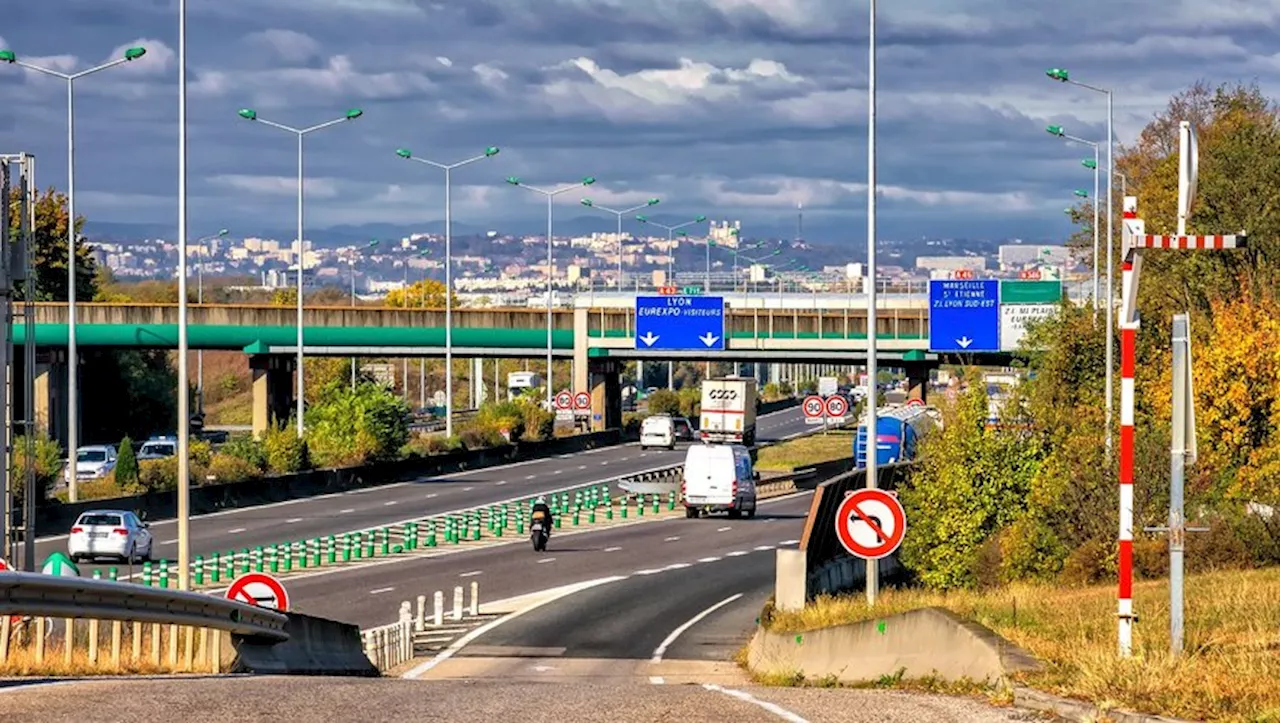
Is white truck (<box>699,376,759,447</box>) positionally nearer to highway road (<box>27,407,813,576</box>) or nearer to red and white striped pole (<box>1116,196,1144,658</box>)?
highway road (<box>27,407,813,576</box>)

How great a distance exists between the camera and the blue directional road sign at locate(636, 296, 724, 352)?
89.4 metres

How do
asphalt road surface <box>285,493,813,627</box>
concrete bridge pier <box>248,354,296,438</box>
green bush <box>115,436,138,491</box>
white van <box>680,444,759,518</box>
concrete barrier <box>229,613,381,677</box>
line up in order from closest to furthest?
concrete barrier <box>229,613,381,677</box> → asphalt road surface <box>285,493,813,627</box> → green bush <box>115,436,138,491</box> → white van <box>680,444,759,518</box> → concrete bridge pier <box>248,354,296,438</box>

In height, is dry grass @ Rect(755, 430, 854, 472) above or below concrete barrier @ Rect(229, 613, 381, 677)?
below

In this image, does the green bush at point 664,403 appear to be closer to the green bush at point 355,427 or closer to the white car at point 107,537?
the green bush at point 355,427

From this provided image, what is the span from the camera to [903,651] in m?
20.1

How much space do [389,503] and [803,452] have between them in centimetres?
3242

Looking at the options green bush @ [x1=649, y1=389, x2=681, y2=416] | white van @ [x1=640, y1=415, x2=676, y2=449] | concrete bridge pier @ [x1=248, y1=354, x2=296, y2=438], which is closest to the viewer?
concrete bridge pier @ [x1=248, y1=354, x2=296, y2=438]

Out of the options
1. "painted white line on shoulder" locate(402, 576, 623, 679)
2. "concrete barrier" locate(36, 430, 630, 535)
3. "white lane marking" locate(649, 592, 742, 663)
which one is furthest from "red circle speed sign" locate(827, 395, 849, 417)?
"white lane marking" locate(649, 592, 742, 663)

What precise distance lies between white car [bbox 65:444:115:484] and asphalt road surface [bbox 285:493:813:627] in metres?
20.6

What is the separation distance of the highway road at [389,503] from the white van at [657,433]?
645mm

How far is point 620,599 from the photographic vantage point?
4300cm

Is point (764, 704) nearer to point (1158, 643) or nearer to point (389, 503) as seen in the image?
point (1158, 643)

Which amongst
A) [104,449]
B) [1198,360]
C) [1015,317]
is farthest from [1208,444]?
[104,449]

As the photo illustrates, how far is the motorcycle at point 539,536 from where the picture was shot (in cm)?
5294
